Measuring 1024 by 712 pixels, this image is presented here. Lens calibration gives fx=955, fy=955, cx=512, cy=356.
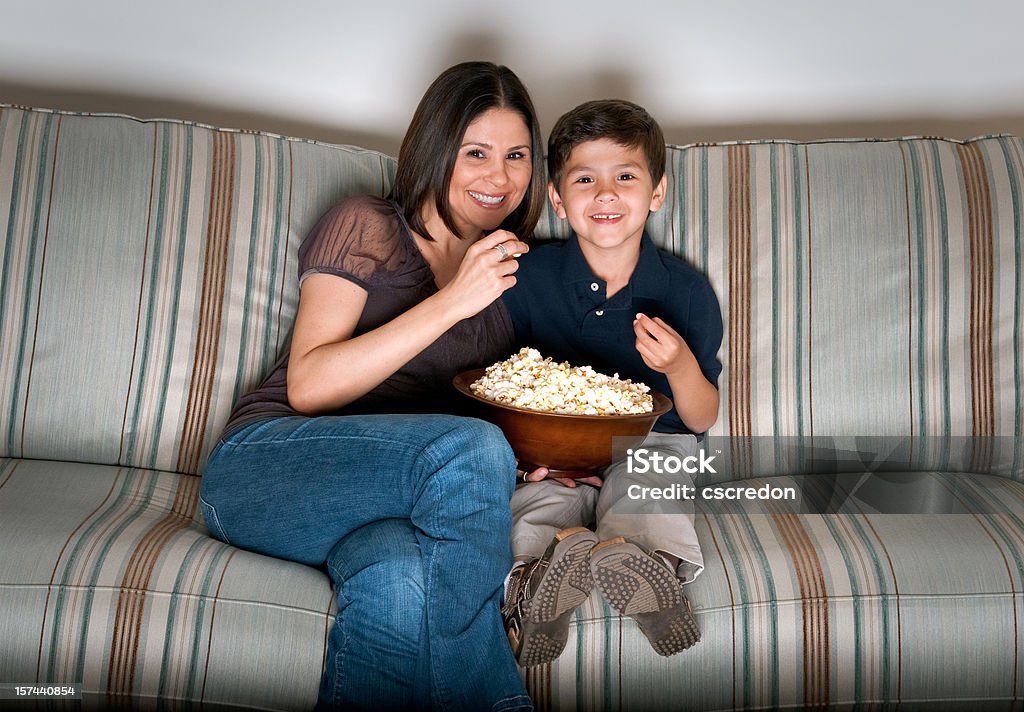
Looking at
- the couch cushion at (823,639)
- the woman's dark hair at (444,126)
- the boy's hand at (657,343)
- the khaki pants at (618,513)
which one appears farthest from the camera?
the woman's dark hair at (444,126)

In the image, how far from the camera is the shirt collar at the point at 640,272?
1.92 metres

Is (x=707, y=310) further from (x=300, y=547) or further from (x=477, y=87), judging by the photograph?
(x=300, y=547)

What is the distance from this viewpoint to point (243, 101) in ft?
7.97

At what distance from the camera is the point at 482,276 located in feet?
5.33

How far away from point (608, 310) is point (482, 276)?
0.38 metres

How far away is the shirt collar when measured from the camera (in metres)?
1.92

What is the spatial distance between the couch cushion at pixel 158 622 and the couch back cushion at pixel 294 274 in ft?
1.51

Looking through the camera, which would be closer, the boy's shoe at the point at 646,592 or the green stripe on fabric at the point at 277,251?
the boy's shoe at the point at 646,592

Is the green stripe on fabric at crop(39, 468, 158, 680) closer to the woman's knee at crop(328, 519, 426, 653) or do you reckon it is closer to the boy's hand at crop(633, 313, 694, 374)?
the woman's knee at crop(328, 519, 426, 653)

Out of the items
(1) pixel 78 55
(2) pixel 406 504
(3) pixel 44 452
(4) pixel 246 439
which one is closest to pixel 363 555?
(2) pixel 406 504

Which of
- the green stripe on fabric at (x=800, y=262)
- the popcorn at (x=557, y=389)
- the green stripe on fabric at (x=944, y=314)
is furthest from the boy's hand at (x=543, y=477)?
the green stripe on fabric at (x=944, y=314)

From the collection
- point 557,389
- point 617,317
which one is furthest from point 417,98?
point 557,389

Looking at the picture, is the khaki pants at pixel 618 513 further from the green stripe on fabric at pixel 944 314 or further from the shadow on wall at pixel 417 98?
the shadow on wall at pixel 417 98

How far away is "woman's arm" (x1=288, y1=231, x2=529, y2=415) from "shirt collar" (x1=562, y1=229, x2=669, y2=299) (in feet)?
0.88
